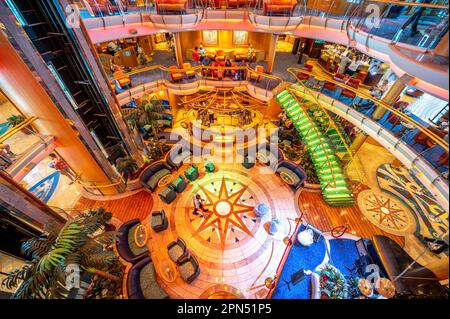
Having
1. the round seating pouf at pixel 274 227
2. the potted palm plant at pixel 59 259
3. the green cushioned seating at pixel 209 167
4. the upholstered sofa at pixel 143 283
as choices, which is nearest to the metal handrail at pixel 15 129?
the potted palm plant at pixel 59 259

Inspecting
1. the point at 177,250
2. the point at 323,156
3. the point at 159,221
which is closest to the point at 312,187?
the point at 323,156

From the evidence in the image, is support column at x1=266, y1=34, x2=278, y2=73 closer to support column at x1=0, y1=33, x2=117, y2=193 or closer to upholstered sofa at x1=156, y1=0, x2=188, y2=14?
upholstered sofa at x1=156, y1=0, x2=188, y2=14

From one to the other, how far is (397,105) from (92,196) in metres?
17.2

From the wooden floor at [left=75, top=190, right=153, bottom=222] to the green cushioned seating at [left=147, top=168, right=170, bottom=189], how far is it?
72 centimetres

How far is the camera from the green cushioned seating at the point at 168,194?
33.8 ft

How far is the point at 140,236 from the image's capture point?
8867mm

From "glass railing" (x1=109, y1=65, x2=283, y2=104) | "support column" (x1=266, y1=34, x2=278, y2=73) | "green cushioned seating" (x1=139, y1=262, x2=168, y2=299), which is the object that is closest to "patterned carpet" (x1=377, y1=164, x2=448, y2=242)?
"glass railing" (x1=109, y1=65, x2=283, y2=104)

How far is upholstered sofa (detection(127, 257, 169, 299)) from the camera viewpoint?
696cm

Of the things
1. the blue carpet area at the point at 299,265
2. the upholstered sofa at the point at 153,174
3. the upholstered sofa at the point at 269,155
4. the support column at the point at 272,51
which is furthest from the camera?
the support column at the point at 272,51

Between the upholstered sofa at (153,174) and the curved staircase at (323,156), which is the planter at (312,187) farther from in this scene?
the upholstered sofa at (153,174)

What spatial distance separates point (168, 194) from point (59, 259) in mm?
5625

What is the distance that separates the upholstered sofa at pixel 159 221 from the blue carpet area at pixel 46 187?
A: 20.4 feet
